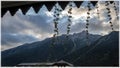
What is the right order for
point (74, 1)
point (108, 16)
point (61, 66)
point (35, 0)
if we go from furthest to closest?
point (61, 66)
point (108, 16)
point (74, 1)
point (35, 0)

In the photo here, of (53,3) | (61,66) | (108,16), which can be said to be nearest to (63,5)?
(53,3)

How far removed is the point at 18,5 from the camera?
7.75 metres

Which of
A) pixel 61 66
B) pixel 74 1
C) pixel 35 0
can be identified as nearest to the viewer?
pixel 35 0

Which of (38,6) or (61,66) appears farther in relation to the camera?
(61,66)

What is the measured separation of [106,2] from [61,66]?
122ft

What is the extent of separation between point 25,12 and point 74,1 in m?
1.23

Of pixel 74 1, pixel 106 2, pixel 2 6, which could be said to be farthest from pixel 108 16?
pixel 2 6

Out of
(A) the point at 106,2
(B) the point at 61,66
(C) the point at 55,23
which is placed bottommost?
(C) the point at 55,23

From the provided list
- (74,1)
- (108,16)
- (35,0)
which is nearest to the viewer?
(35,0)

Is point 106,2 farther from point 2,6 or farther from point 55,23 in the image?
point 2,6

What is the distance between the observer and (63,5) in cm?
771

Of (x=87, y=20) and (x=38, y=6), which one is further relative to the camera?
(x=87, y=20)

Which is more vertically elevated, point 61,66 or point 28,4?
point 61,66

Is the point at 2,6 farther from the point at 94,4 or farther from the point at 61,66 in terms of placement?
the point at 61,66
